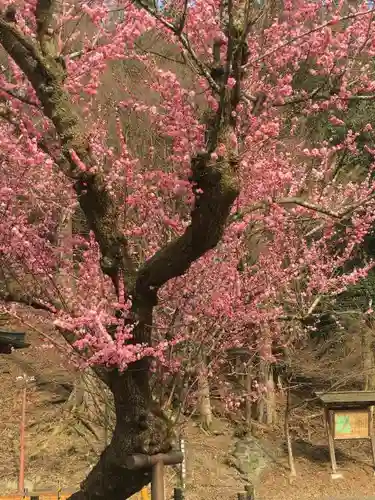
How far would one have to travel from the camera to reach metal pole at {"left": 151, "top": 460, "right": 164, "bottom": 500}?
446 centimetres

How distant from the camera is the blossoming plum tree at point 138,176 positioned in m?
3.92

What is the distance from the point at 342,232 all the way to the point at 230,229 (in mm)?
8330

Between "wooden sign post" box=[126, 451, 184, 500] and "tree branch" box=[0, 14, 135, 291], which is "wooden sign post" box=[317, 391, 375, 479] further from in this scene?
"tree branch" box=[0, 14, 135, 291]


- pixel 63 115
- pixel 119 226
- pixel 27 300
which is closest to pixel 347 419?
pixel 27 300

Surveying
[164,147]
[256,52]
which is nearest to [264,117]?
[256,52]

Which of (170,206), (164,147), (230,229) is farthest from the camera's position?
(164,147)

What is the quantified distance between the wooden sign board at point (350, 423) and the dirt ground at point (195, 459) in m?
0.97

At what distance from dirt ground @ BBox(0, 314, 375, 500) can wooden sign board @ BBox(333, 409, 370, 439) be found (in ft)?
3.17

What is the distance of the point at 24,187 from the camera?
17.8ft

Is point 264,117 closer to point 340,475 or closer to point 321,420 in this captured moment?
point 340,475

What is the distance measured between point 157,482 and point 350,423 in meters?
9.16

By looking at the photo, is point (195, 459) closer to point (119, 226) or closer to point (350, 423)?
point (350, 423)

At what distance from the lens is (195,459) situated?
13.0 metres

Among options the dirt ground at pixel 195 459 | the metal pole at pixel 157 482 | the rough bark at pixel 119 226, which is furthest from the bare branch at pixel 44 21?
the dirt ground at pixel 195 459
